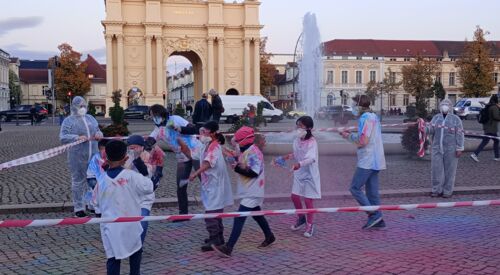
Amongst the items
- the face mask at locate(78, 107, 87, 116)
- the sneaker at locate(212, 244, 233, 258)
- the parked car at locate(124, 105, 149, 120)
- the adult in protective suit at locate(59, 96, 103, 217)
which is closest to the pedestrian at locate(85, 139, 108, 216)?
the adult in protective suit at locate(59, 96, 103, 217)

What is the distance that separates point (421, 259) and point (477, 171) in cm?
787

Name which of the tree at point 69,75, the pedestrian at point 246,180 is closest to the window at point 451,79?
the tree at point 69,75

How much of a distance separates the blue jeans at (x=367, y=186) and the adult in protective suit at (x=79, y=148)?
3.91 metres

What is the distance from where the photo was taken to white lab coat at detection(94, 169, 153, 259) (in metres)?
4.62

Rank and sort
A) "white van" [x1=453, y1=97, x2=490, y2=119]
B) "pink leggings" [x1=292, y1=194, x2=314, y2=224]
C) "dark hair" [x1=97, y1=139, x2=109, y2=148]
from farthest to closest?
"white van" [x1=453, y1=97, x2=490, y2=119]
"dark hair" [x1=97, y1=139, x2=109, y2=148]
"pink leggings" [x1=292, y1=194, x2=314, y2=224]

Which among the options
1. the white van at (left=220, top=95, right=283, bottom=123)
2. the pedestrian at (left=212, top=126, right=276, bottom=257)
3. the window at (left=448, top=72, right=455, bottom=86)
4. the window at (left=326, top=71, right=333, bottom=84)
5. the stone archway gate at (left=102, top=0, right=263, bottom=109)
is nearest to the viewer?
the pedestrian at (left=212, top=126, right=276, bottom=257)

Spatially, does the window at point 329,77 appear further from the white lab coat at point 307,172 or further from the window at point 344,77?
the white lab coat at point 307,172

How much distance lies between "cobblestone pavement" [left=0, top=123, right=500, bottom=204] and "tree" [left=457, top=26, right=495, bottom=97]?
177ft

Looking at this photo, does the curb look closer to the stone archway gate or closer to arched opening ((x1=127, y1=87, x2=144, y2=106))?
the stone archway gate

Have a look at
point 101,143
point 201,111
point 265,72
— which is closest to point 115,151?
point 101,143

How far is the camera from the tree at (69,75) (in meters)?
91.7

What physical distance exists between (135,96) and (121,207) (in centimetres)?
6111

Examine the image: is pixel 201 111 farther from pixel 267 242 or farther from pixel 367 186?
pixel 267 242

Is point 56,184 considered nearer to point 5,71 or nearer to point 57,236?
point 57,236
